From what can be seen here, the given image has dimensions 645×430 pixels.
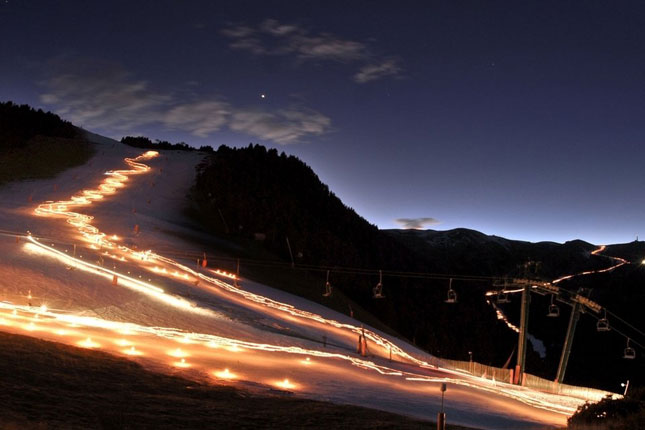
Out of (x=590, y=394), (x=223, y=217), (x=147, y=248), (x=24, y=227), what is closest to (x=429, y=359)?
(x=590, y=394)

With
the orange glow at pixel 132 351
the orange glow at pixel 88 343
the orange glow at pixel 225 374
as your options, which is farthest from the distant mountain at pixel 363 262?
the orange glow at pixel 88 343

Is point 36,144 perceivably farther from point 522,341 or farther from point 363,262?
point 522,341

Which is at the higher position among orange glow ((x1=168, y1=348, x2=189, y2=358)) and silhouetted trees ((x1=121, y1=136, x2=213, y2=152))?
silhouetted trees ((x1=121, y1=136, x2=213, y2=152))

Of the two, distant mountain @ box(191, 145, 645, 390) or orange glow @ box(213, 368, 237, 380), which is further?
distant mountain @ box(191, 145, 645, 390)

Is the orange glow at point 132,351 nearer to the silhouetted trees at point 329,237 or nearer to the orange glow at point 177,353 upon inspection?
the orange glow at point 177,353

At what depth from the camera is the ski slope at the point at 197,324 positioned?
49.4 feet

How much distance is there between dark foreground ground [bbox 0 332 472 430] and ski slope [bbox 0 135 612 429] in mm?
1463

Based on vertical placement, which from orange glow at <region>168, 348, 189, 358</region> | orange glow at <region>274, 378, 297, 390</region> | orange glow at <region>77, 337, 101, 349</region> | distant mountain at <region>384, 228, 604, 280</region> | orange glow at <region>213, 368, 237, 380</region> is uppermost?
distant mountain at <region>384, 228, 604, 280</region>

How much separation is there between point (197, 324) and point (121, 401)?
11686 millimetres

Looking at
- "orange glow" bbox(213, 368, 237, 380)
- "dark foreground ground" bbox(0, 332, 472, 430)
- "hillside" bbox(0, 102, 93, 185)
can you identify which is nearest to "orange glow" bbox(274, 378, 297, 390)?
"orange glow" bbox(213, 368, 237, 380)

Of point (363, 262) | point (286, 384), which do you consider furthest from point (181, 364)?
point (363, 262)

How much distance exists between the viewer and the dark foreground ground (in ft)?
27.0

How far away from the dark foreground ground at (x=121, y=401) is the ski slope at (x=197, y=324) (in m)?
1.46

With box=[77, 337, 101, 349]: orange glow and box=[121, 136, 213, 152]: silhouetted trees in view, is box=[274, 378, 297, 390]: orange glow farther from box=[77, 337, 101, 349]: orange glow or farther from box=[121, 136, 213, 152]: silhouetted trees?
box=[121, 136, 213, 152]: silhouetted trees
